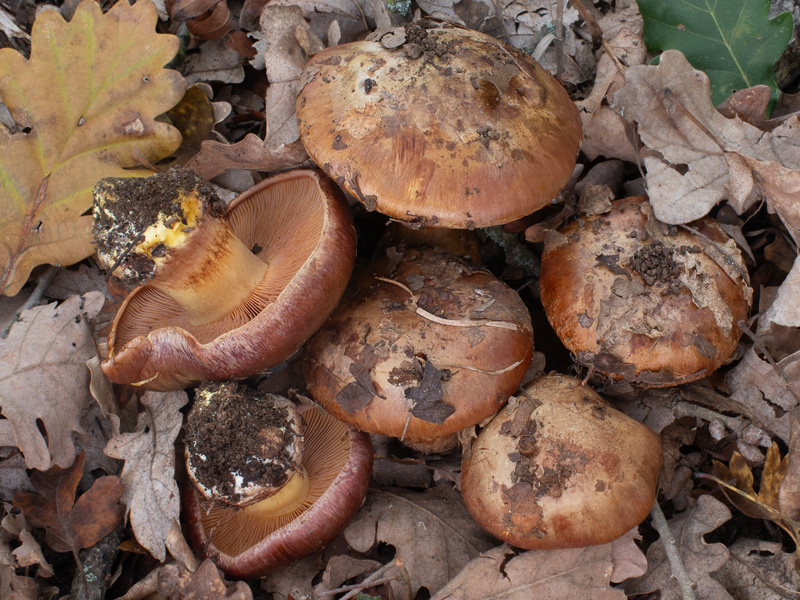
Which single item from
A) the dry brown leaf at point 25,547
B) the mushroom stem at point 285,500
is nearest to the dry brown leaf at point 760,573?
the mushroom stem at point 285,500

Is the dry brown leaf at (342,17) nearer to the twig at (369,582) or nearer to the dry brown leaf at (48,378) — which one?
the dry brown leaf at (48,378)

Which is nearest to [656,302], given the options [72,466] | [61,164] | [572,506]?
[572,506]

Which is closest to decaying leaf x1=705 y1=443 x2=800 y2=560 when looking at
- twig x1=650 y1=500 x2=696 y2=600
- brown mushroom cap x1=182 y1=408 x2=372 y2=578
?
twig x1=650 y1=500 x2=696 y2=600

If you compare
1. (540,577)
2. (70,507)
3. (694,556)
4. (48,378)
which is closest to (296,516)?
(70,507)

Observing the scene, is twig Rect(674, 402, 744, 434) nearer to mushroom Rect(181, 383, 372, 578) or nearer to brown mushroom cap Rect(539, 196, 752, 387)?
brown mushroom cap Rect(539, 196, 752, 387)


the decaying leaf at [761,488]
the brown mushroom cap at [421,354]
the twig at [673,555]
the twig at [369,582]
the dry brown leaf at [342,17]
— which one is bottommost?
the twig at [369,582]

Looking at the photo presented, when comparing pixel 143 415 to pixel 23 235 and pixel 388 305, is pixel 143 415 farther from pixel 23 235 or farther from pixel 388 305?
pixel 388 305
